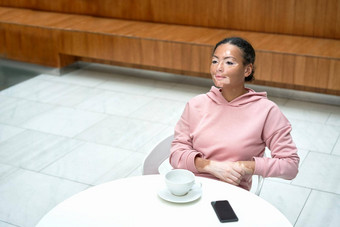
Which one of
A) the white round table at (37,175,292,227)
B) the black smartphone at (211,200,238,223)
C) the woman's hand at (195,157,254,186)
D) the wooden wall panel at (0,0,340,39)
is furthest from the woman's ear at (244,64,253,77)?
the wooden wall panel at (0,0,340,39)

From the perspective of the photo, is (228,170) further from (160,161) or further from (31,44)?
(31,44)

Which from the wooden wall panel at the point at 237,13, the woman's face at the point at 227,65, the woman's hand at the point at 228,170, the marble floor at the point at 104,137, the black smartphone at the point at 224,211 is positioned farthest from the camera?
the wooden wall panel at the point at 237,13

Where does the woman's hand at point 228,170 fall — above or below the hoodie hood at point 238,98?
below

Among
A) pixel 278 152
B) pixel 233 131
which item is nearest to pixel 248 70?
pixel 233 131

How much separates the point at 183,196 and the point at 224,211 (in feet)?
0.55

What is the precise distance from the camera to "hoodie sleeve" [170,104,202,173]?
6.59 ft

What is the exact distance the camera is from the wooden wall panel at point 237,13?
455 cm

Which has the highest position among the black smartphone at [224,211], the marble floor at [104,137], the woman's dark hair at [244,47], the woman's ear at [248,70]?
the woman's dark hair at [244,47]

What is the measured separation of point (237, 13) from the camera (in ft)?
16.1

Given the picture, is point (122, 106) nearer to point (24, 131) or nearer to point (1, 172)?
point (24, 131)

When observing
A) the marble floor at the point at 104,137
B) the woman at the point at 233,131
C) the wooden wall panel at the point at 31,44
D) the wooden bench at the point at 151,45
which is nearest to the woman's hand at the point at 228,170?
the woman at the point at 233,131

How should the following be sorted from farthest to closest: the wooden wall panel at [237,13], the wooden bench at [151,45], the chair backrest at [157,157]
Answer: the wooden wall panel at [237,13] < the wooden bench at [151,45] < the chair backrest at [157,157]

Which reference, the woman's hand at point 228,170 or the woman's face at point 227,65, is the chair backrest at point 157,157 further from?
the woman's face at point 227,65

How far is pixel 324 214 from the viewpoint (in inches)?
112
